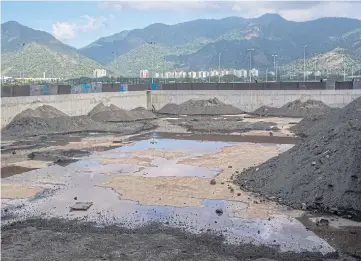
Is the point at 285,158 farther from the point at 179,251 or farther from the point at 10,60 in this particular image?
the point at 10,60

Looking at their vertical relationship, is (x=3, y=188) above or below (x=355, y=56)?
below

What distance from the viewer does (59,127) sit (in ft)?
143

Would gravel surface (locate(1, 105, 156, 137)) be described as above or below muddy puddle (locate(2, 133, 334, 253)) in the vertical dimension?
above

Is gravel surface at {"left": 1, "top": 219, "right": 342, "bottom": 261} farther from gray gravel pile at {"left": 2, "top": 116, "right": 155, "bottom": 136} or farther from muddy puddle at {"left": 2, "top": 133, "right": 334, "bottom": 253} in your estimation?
gray gravel pile at {"left": 2, "top": 116, "right": 155, "bottom": 136}

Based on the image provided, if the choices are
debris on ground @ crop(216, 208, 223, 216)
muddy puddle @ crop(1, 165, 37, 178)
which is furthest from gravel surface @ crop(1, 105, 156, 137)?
debris on ground @ crop(216, 208, 223, 216)

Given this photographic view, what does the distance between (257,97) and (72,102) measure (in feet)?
84.8

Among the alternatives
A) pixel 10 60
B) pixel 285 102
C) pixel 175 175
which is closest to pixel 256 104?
pixel 285 102

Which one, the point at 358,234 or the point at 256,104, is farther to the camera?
the point at 256,104

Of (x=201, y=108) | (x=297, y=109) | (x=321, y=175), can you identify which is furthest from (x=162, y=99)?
(x=321, y=175)

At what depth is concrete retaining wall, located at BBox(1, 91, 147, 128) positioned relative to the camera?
42.2m

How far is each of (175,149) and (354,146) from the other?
54.8 feet

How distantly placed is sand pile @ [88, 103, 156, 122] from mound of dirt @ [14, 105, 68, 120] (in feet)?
19.8

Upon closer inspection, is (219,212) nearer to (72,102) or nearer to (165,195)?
(165,195)

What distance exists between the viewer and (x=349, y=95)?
56.8 m
